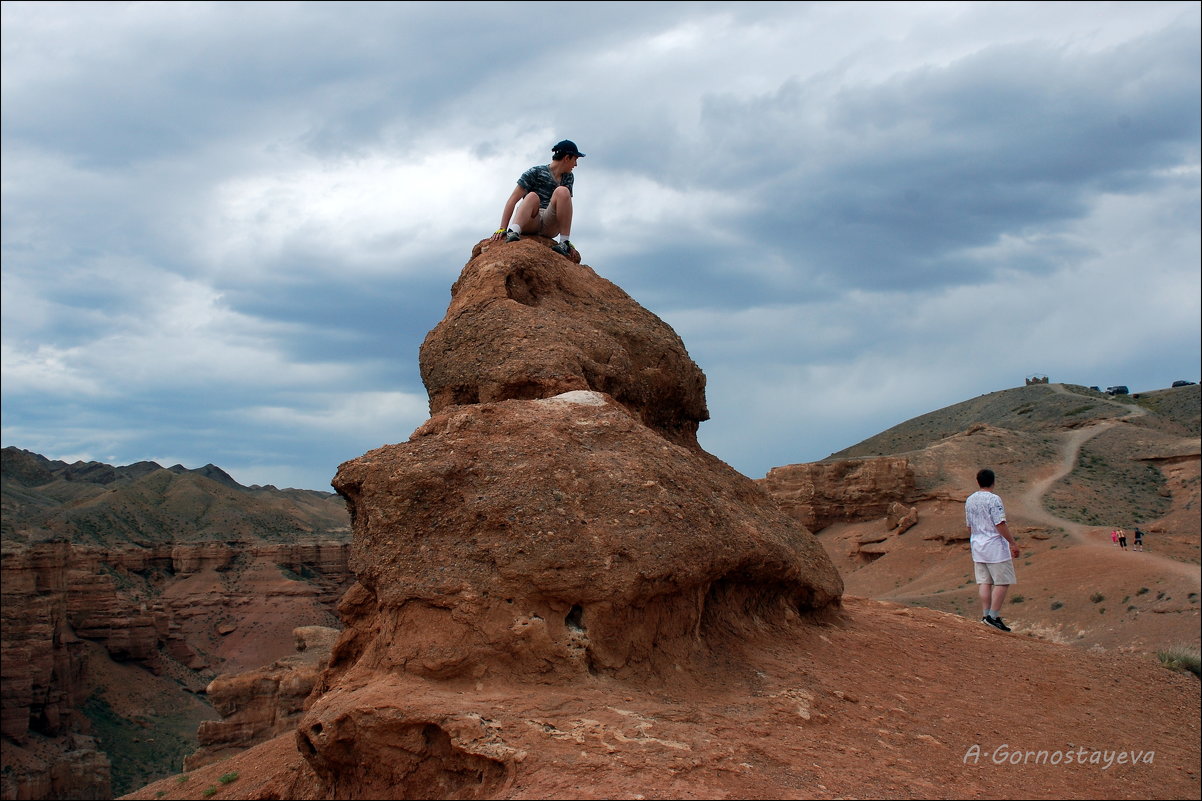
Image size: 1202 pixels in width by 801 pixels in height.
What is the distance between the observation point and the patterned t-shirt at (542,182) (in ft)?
28.0

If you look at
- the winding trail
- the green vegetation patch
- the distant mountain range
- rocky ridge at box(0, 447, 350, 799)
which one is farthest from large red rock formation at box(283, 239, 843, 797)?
the distant mountain range

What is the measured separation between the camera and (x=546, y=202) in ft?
29.0

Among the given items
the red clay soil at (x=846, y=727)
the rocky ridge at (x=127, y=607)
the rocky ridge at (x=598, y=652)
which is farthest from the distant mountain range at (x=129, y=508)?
the red clay soil at (x=846, y=727)

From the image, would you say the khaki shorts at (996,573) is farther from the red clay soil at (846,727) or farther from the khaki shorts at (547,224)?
the khaki shorts at (547,224)

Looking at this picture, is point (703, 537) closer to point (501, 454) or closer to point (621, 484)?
point (621, 484)

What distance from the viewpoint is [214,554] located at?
60312 mm

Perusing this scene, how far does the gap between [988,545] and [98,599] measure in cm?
5033

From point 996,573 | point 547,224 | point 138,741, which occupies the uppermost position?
point 547,224

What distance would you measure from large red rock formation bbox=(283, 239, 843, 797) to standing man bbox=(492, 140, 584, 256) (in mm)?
2304

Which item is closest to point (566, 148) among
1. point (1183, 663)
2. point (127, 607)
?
point (1183, 663)

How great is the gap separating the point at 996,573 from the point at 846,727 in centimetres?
491

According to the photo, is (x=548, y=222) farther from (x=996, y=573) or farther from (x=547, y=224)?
(x=996, y=573)

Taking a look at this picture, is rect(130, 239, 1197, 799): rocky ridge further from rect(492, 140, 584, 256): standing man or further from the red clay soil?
rect(492, 140, 584, 256): standing man

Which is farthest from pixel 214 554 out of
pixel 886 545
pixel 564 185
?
pixel 564 185
